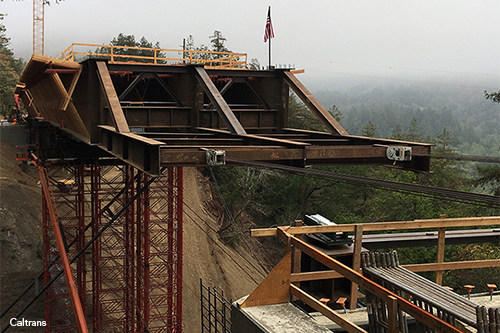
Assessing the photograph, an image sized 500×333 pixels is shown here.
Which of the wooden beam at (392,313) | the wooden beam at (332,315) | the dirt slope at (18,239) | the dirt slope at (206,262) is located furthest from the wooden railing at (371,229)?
the dirt slope at (206,262)

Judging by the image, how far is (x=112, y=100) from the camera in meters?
12.3

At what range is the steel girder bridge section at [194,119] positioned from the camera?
9719mm

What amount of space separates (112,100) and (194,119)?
11.5ft

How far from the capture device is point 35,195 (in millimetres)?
31922

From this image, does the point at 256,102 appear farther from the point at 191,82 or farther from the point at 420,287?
the point at 420,287

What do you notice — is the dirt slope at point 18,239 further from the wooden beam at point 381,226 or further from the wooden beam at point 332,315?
the wooden beam at point 332,315

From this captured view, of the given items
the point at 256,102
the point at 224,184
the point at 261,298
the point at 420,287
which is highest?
the point at 256,102

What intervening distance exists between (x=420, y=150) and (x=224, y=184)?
104 ft

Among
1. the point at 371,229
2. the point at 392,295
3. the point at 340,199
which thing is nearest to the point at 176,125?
the point at 371,229

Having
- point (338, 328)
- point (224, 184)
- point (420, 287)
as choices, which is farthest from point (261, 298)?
point (224, 184)

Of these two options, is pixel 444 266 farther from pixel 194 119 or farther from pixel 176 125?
pixel 176 125

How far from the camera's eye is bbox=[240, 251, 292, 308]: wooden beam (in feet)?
21.1

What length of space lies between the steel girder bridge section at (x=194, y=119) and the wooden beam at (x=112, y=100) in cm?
2

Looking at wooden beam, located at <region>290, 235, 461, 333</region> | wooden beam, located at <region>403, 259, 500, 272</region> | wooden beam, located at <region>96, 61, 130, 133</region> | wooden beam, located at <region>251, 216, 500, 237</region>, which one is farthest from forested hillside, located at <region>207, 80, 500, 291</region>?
wooden beam, located at <region>290, 235, 461, 333</region>
